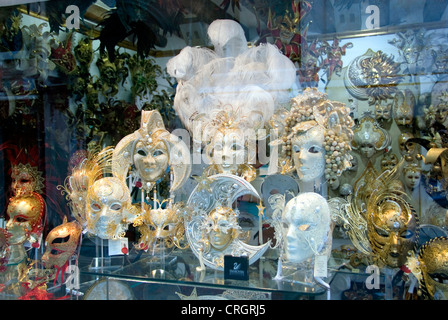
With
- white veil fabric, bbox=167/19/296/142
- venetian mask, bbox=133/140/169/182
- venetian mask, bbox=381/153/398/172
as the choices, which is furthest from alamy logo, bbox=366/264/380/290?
venetian mask, bbox=133/140/169/182

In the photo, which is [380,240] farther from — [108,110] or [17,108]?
[17,108]

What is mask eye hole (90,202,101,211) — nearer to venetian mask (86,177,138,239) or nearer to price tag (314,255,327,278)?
venetian mask (86,177,138,239)

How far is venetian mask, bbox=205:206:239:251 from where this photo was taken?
7.42ft

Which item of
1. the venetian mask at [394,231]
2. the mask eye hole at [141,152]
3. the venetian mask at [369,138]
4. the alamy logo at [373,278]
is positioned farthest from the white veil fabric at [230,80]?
the alamy logo at [373,278]

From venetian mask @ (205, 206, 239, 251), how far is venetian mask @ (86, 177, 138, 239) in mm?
532

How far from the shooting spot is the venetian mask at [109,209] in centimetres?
245

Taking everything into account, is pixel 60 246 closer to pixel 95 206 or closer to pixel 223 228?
pixel 95 206

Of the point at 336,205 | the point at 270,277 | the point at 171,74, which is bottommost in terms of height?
the point at 270,277

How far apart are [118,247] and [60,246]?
12.6 inches

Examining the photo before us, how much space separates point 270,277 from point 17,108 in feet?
6.70

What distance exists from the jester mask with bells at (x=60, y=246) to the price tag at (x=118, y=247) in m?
0.20

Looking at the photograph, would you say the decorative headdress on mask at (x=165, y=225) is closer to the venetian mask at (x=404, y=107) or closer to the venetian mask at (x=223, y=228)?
the venetian mask at (x=223, y=228)

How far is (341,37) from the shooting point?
244 cm

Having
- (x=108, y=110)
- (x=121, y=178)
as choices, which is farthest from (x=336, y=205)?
(x=108, y=110)
